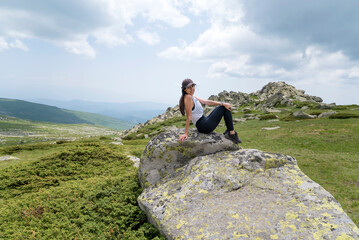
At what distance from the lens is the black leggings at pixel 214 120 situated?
35.4ft

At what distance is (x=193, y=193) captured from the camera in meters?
8.38

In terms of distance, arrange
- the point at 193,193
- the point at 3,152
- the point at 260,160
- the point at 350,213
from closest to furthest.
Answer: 1. the point at 193,193
2. the point at 260,160
3. the point at 350,213
4. the point at 3,152

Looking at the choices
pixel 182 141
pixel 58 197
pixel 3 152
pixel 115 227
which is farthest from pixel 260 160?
pixel 3 152

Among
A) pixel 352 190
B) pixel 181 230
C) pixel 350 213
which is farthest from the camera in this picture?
pixel 352 190

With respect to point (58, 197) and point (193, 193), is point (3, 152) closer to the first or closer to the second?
point (58, 197)

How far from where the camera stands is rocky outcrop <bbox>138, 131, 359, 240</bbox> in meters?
6.41

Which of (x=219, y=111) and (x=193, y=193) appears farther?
(x=219, y=111)

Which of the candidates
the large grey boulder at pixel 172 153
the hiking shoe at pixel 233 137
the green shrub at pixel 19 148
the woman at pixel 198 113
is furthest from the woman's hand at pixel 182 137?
the green shrub at pixel 19 148

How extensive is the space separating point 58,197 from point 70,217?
2.62 meters

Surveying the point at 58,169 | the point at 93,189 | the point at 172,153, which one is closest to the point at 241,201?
the point at 172,153

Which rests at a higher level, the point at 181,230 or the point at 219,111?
the point at 219,111

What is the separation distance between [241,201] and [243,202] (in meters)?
0.09

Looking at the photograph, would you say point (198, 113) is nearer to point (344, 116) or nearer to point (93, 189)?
point (93, 189)

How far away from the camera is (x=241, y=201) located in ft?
25.5
